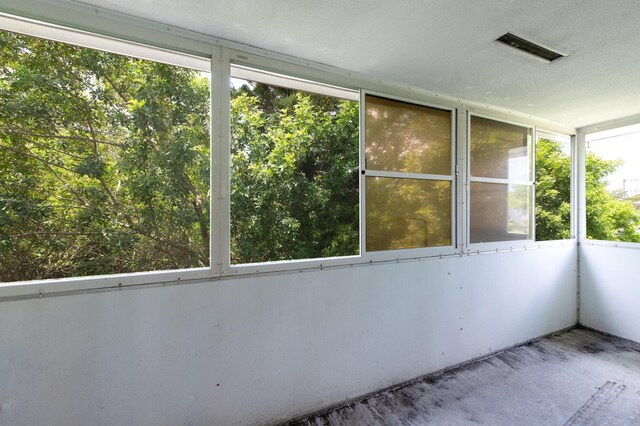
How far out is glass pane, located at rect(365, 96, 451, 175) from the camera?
7.04ft

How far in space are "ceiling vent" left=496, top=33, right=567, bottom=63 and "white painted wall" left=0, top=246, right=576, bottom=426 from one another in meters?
1.60

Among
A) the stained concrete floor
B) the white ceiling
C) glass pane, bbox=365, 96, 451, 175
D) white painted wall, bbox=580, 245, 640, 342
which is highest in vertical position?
the white ceiling

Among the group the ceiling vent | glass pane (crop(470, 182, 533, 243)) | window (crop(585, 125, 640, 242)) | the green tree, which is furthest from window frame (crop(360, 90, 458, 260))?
window (crop(585, 125, 640, 242))

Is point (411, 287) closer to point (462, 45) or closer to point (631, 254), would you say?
point (462, 45)

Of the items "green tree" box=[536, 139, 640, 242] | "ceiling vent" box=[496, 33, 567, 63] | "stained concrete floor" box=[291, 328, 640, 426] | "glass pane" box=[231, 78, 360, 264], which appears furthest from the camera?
"glass pane" box=[231, 78, 360, 264]

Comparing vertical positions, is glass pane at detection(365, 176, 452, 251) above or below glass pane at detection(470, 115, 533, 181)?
below

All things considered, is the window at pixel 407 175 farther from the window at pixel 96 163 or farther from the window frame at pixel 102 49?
the window at pixel 96 163

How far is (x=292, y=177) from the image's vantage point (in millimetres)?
4445

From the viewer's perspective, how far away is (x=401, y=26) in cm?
146

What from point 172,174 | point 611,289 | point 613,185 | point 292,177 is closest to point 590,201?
point 613,185

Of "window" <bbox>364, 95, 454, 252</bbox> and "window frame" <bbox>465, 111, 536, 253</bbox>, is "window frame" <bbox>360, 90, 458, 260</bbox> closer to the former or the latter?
"window" <bbox>364, 95, 454, 252</bbox>

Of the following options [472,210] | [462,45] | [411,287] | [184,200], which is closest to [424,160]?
[472,210]

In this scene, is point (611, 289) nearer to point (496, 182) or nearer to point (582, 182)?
point (582, 182)

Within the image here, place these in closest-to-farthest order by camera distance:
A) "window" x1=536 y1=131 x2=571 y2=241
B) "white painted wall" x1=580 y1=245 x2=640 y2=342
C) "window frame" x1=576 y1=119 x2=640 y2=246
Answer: "white painted wall" x1=580 y1=245 x2=640 y2=342 → "window frame" x1=576 y1=119 x2=640 y2=246 → "window" x1=536 y1=131 x2=571 y2=241
